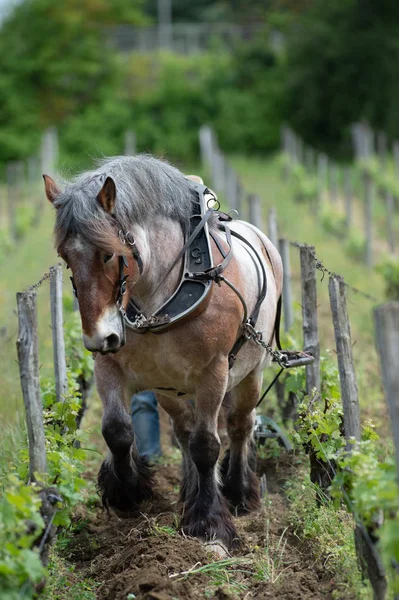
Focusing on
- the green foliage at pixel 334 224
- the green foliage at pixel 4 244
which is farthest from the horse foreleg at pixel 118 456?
the green foliage at pixel 334 224

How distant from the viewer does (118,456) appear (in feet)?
17.1

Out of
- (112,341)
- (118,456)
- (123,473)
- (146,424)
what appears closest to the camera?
(112,341)

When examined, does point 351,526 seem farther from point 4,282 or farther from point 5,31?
point 5,31

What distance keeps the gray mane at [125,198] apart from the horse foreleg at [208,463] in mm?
885

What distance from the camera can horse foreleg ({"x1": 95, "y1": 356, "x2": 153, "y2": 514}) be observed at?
16.6 ft

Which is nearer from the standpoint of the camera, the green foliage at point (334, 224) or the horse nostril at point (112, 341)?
the horse nostril at point (112, 341)

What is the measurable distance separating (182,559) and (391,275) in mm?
8405

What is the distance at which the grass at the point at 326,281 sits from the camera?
27.3 feet

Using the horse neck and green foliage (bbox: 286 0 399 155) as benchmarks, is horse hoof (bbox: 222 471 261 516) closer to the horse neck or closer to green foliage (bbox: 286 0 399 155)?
the horse neck

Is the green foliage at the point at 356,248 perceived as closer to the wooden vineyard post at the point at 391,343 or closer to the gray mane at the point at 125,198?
the gray mane at the point at 125,198

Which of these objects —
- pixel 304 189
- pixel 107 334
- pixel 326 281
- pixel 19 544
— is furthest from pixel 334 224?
pixel 19 544

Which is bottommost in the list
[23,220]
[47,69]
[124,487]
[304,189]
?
[124,487]

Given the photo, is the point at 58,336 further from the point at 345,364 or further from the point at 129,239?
the point at 345,364

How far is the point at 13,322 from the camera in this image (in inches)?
411
